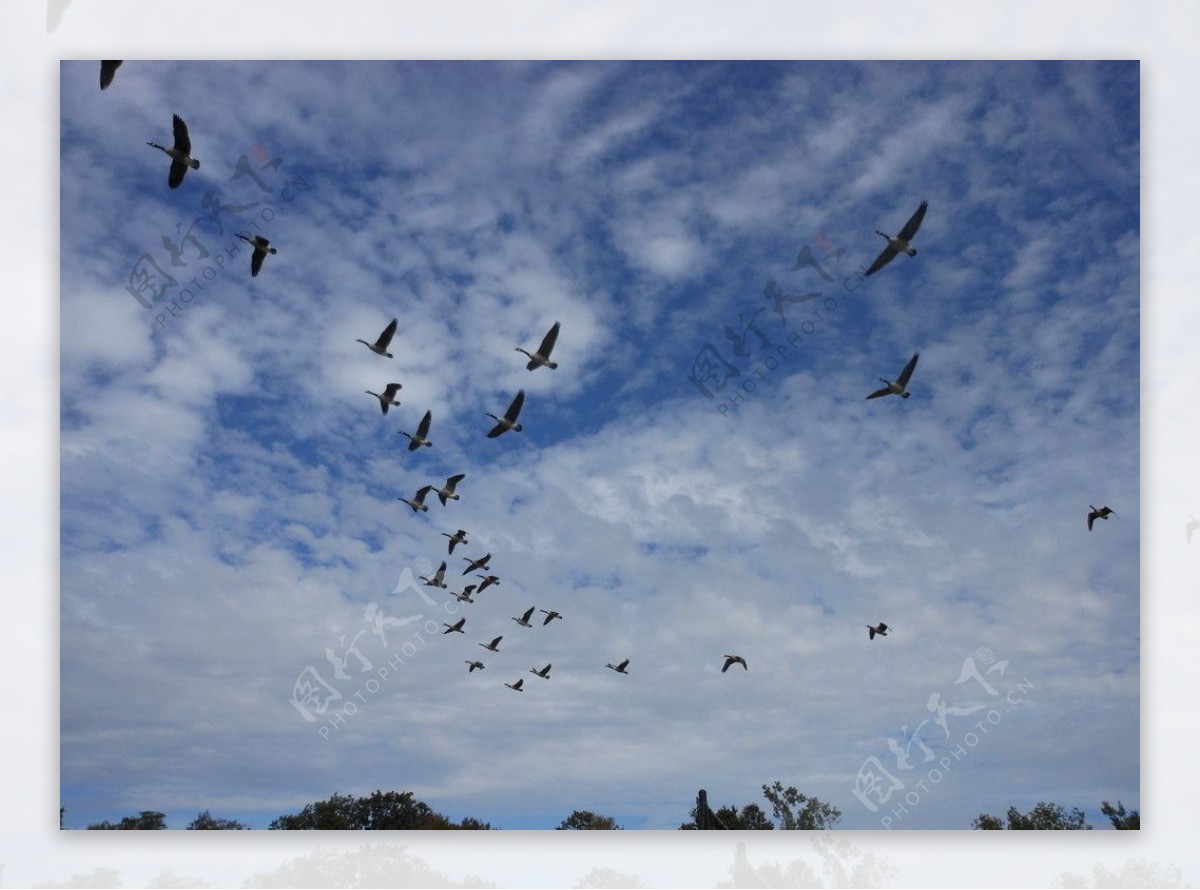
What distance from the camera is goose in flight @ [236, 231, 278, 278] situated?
14606 millimetres

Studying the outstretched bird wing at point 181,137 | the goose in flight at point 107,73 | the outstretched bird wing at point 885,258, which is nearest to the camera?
the goose in flight at point 107,73

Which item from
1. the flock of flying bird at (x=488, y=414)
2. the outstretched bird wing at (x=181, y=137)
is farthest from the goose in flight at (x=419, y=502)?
the outstretched bird wing at (x=181, y=137)

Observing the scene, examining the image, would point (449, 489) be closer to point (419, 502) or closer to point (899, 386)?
point (419, 502)

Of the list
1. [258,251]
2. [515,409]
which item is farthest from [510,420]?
[258,251]

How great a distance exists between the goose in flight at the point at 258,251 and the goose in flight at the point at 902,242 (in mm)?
8731

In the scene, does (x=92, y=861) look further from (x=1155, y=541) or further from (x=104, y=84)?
(x=1155, y=541)

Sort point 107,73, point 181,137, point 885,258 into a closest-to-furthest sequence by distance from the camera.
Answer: point 107,73 < point 181,137 < point 885,258

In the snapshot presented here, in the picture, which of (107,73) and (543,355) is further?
(543,355)

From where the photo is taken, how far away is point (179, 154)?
1373 centimetres

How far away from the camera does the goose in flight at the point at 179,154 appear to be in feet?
44.3

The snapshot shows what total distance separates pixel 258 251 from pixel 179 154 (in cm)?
171

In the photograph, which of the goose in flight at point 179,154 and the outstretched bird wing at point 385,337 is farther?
the outstretched bird wing at point 385,337

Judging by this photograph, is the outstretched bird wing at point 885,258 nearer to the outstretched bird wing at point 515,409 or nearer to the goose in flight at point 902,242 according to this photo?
the goose in flight at point 902,242

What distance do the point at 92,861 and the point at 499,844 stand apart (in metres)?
5.39
